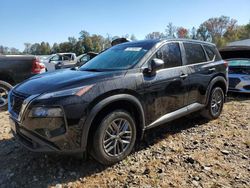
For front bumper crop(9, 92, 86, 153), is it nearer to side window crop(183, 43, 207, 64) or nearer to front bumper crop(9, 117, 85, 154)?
front bumper crop(9, 117, 85, 154)

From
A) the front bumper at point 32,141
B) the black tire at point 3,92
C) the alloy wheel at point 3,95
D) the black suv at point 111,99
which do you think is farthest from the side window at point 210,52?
the alloy wheel at point 3,95

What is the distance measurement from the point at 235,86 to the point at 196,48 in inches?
154

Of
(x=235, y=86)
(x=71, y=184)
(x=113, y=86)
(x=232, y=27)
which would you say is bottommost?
(x=71, y=184)

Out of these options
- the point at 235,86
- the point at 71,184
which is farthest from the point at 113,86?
the point at 235,86

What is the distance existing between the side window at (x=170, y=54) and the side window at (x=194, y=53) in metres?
0.27

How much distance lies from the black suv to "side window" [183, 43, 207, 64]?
2 centimetres

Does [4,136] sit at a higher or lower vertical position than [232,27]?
lower

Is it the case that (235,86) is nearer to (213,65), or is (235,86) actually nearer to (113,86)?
(213,65)

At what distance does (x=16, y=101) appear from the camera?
3.36 m

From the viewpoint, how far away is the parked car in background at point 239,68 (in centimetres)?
809

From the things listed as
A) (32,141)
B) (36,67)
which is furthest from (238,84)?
(32,141)

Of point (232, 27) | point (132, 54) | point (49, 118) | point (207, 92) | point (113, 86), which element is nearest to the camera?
point (49, 118)

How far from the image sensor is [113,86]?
3355 millimetres

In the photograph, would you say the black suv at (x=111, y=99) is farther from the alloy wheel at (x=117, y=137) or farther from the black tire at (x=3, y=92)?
the black tire at (x=3, y=92)
